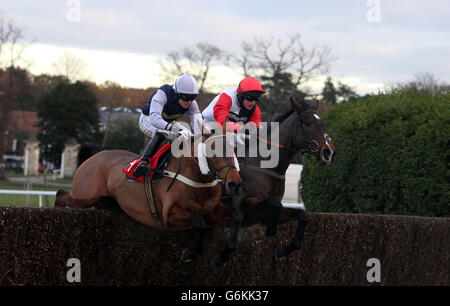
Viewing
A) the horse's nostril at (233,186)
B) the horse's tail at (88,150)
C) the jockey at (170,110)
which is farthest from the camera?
the horse's tail at (88,150)

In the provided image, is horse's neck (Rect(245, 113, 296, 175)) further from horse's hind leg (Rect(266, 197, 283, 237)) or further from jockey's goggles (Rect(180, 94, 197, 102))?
jockey's goggles (Rect(180, 94, 197, 102))

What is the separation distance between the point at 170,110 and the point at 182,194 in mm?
1094

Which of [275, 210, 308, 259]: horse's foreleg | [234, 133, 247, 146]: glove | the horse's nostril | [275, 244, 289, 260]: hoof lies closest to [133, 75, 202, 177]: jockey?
[234, 133, 247, 146]: glove

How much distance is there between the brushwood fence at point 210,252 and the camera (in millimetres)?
5473

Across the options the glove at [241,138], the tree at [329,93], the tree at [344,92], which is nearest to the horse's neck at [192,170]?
the glove at [241,138]

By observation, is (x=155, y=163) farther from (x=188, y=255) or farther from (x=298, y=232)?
(x=298, y=232)

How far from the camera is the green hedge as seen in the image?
9.77 metres

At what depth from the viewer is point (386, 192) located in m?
10.4

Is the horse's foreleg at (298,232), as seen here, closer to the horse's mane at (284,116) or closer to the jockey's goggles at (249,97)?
the horse's mane at (284,116)

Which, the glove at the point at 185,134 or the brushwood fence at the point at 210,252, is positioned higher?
the glove at the point at 185,134

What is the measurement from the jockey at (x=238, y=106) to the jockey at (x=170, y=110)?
304mm

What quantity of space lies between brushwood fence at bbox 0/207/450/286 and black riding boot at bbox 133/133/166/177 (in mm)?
483

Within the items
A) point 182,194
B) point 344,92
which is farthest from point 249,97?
point 344,92
